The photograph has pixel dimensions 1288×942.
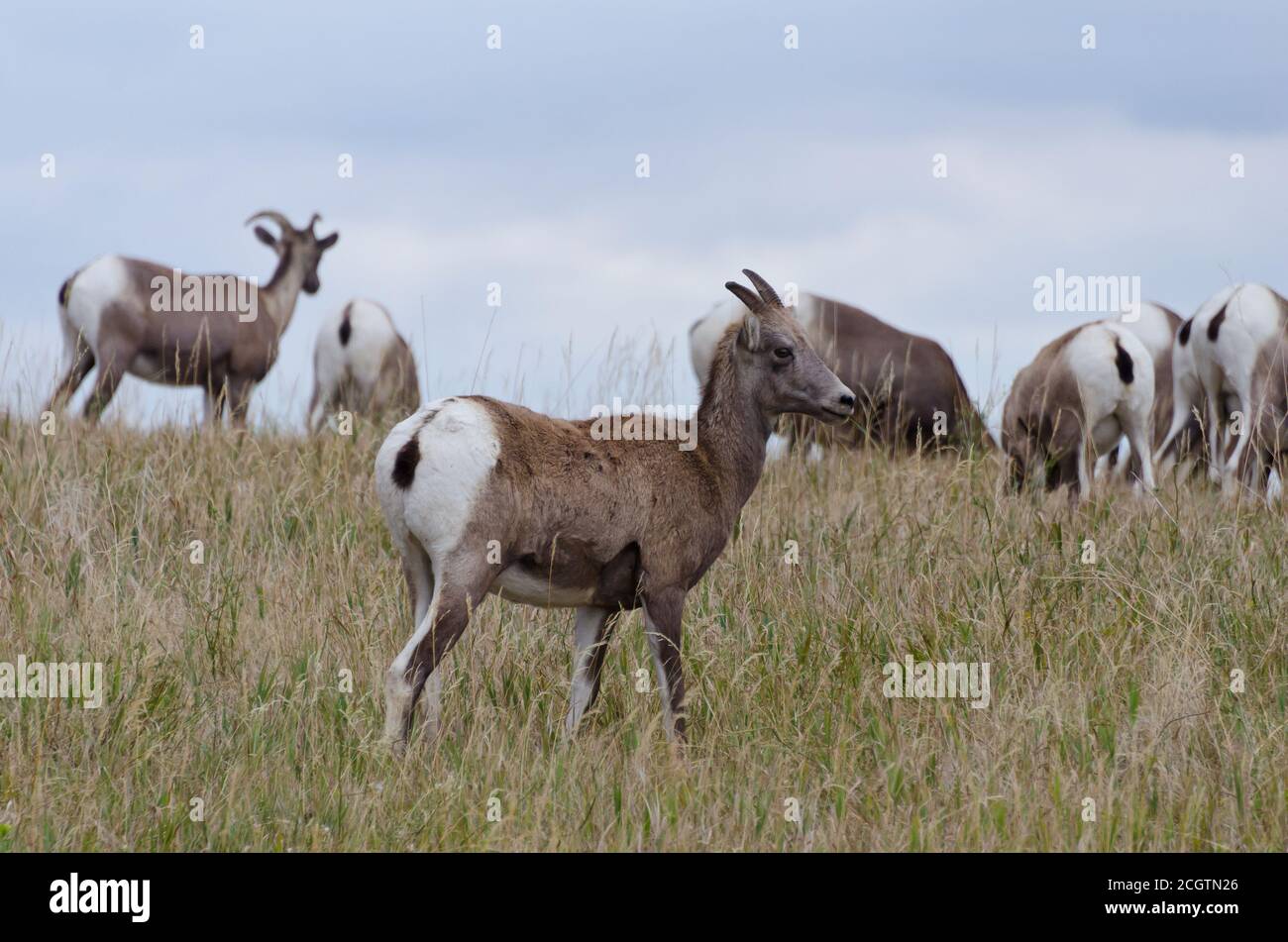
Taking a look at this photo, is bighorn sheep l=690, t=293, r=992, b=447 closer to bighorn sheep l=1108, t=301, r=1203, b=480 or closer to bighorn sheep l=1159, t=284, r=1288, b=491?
bighorn sheep l=1108, t=301, r=1203, b=480

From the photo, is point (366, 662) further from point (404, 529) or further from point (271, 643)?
point (404, 529)

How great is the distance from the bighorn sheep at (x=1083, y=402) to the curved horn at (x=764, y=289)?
191 inches

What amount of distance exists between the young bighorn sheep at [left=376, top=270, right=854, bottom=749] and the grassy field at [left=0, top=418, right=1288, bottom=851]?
16.2 inches

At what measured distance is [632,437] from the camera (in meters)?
6.25

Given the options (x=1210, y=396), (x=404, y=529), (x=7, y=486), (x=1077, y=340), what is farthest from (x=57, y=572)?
(x=1210, y=396)

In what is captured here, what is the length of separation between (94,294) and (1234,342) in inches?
364

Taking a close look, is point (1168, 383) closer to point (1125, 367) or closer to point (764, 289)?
point (1125, 367)

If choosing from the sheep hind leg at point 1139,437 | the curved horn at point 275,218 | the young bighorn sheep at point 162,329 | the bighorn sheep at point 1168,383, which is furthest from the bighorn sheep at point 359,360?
the sheep hind leg at point 1139,437

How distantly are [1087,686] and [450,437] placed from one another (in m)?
2.83

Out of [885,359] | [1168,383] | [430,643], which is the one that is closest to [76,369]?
[885,359]

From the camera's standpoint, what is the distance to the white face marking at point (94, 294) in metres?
13.2

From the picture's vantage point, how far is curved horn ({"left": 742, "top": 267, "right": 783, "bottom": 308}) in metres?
6.38

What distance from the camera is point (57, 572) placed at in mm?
7656

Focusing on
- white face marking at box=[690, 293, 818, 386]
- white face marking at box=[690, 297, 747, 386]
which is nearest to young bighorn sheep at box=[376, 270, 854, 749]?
white face marking at box=[690, 293, 818, 386]
